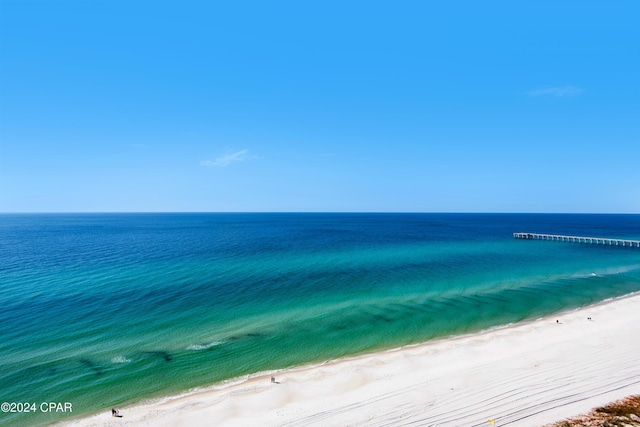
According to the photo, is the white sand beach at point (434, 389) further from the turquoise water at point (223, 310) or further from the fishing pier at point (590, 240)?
the fishing pier at point (590, 240)

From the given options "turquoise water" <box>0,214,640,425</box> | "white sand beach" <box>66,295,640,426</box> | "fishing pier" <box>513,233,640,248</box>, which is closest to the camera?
"white sand beach" <box>66,295,640,426</box>

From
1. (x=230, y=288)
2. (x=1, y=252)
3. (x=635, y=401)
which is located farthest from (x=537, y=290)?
(x=1, y=252)

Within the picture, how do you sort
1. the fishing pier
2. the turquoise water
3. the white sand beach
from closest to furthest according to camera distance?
the white sand beach < the turquoise water < the fishing pier

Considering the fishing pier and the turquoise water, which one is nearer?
the turquoise water

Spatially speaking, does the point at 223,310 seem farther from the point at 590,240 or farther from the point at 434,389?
the point at 590,240

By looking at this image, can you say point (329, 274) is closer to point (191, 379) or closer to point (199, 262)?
point (199, 262)

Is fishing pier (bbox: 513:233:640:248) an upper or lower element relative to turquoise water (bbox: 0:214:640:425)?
upper

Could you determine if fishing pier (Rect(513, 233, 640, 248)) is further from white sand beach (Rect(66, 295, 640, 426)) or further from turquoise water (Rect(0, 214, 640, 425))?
white sand beach (Rect(66, 295, 640, 426))

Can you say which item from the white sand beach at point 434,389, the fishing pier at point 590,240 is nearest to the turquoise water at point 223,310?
the white sand beach at point 434,389

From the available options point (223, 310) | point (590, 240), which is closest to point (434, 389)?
point (223, 310)

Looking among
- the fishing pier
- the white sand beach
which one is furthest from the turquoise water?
the fishing pier
